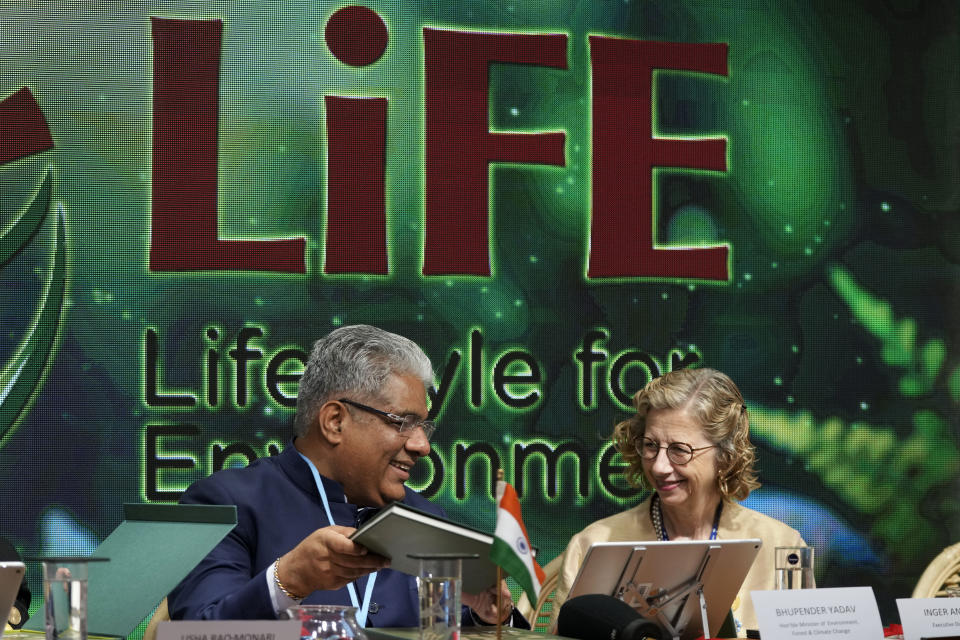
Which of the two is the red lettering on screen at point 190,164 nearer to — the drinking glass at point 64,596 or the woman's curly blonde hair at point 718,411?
the woman's curly blonde hair at point 718,411

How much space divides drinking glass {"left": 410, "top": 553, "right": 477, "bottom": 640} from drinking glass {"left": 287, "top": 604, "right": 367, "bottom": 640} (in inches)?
4.2

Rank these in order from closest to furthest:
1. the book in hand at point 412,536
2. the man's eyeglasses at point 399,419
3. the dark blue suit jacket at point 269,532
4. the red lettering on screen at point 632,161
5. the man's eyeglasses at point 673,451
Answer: the book in hand at point 412,536 < the dark blue suit jacket at point 269,532 < the man's eyeglasses at point 399,419 < the man's eyeglasses at point 673,451 < the red lettering on screen at point 632,161

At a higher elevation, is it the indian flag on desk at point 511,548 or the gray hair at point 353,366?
the gray hair at point 353,366

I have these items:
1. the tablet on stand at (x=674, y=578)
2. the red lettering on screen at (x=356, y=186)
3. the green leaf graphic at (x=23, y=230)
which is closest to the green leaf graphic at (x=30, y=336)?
the green leaf graphic at (x=23, y=230)

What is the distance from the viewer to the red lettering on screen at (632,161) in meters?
4.16

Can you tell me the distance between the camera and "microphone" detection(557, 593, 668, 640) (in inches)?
80.0

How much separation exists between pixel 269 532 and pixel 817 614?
1.23m

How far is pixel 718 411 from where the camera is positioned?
342 centimetres

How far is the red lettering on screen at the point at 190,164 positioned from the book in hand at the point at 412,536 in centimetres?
200

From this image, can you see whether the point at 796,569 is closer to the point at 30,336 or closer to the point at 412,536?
the point at 412,536

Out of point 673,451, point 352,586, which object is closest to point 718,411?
point 673,451

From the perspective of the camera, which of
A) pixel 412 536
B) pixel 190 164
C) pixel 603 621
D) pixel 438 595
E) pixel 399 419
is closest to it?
pixel 438 595

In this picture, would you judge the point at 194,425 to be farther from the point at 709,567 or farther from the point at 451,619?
the point at 451,619

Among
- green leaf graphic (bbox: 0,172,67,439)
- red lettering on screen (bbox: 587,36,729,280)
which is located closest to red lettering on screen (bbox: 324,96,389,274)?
red lettering on screen (bbox: 587,36,729,280)
